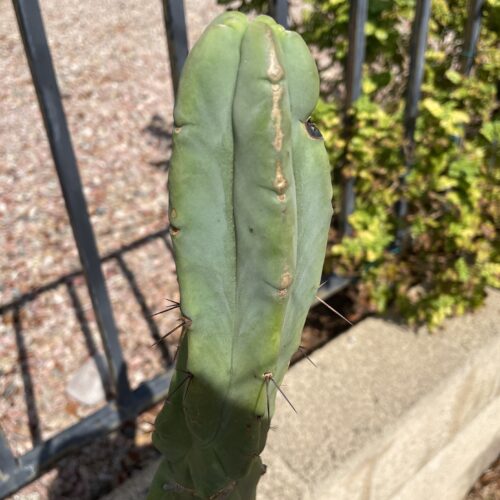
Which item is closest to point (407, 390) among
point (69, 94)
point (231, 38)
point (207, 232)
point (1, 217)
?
A: point (207, 232)

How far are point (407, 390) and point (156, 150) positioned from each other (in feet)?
10.5

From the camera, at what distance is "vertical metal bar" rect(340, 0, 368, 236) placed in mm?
1902

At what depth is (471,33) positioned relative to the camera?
2.26m

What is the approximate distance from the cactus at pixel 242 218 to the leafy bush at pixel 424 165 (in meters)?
1.21

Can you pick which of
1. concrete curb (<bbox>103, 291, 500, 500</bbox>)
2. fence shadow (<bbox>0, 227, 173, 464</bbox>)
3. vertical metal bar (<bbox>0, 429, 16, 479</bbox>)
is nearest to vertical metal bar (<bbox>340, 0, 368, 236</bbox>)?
concrete curb (<bbox>103, 291, 500, 500</bbox>)

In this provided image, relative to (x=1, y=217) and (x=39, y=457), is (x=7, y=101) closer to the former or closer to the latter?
(x=1, y=217)

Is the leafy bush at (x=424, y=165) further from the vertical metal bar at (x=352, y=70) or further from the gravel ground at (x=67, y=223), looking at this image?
the gravel ground at (x=67, y=223)

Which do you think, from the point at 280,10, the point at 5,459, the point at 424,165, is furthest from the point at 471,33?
the point at 5,459

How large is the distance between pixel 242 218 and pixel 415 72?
1.43 metres

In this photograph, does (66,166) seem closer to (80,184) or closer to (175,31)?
(80,184)

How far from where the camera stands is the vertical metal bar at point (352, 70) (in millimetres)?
1902

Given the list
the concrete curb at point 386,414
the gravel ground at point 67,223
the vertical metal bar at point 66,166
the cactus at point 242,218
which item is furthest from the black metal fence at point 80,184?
the gravel ground at point 67,223

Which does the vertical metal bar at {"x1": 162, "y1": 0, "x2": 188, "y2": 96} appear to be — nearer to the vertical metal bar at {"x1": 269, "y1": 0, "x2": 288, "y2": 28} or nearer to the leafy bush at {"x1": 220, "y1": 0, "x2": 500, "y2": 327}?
the vertical metal bar at {"x1": 269, "y1": 0, "x2": 288, "y2": 28}

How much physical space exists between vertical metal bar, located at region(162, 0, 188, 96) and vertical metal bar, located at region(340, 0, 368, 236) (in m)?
0.61
